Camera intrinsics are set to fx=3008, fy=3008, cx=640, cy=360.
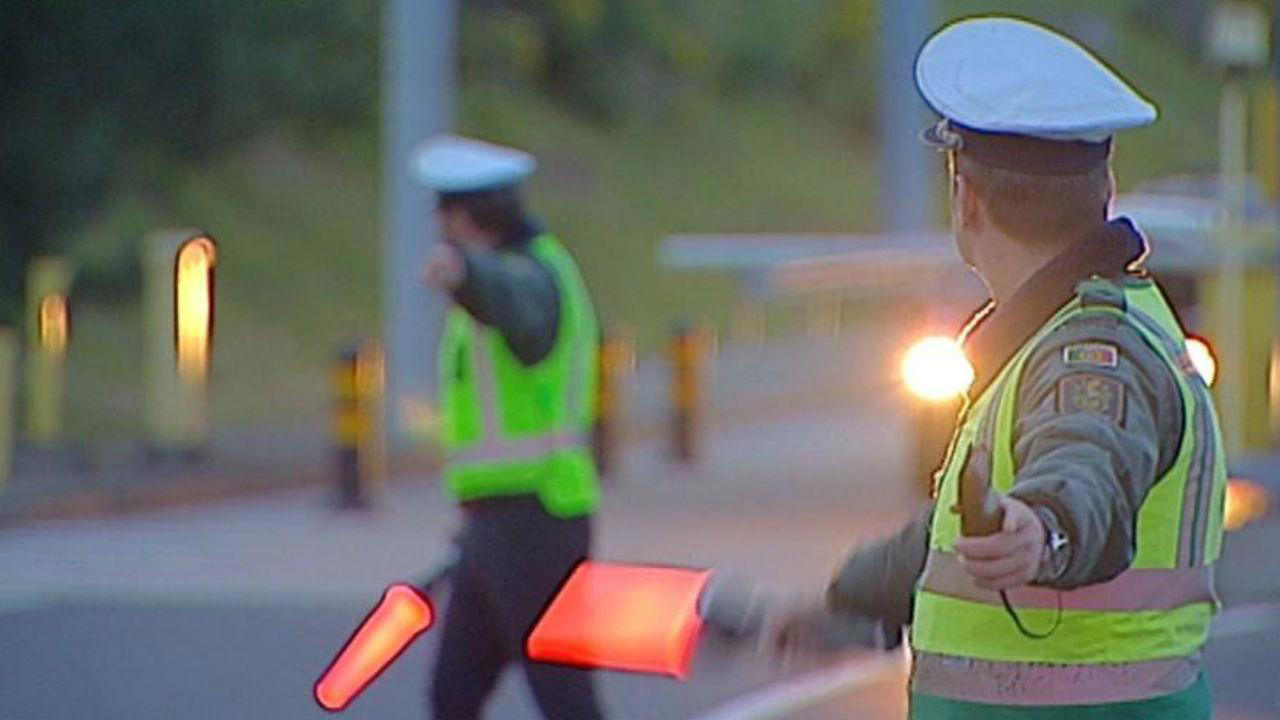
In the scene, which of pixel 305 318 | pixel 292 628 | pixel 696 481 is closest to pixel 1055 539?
pixel 292 628

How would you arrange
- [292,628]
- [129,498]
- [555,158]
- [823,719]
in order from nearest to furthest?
1. [823,719]
2. [292,628]
3. [129,498]
4. [555,158]

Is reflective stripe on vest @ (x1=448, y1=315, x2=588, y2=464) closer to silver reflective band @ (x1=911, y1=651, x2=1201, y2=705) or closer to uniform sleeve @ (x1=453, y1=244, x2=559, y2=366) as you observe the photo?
uniform sleeve @ (x1=453, y1=244, x2=559, y2=366)

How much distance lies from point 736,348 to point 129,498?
1542 cm

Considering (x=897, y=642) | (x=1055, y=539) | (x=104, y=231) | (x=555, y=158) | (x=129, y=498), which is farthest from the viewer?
(x=555, y=158)

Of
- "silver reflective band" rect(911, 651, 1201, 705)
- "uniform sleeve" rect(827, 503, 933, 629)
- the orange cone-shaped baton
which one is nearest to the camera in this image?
"silver reflective band" rect(911, 651, 1201, 705)

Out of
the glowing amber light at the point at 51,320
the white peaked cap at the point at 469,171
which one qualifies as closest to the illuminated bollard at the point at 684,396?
the glowing amber light at the point at 51,320

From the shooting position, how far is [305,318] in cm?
2880

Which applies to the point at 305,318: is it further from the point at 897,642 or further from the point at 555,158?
the point at 897,642

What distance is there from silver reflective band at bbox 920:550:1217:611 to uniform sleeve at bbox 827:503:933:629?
1.08ft

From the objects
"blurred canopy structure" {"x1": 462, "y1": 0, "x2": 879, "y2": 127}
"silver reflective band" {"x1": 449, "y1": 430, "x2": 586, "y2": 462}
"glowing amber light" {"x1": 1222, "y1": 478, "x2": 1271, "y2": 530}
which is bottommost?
"glowing amber light" {"x1": 1222, "y1": 478, "x2": 1271, "y2": 530}

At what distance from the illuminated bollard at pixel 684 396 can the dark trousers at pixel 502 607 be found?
1436cm

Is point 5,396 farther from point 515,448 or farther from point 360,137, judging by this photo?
point 360,137

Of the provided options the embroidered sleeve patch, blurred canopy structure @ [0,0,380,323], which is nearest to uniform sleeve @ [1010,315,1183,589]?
the embroidered sleeve patch

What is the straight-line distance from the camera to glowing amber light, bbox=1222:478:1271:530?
633 inches
